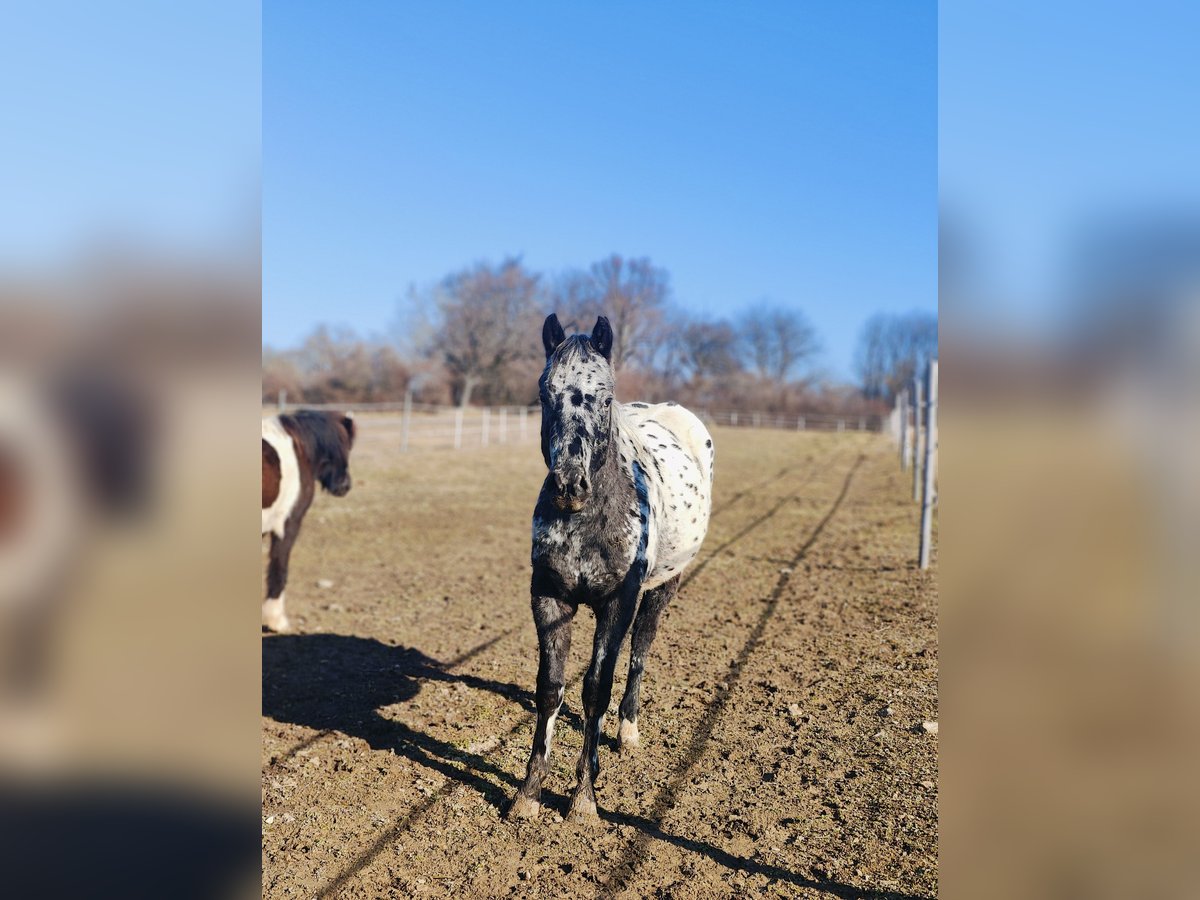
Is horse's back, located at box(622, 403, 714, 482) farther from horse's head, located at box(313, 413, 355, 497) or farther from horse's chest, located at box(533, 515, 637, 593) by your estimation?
horse's head, located at box(313, 413, 355, 497)

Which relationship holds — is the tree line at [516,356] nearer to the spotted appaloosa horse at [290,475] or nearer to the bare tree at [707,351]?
the bare tree at [707,351]

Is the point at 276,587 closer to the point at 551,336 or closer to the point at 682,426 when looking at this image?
the point at 682,426

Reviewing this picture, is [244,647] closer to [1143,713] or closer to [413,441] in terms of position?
[1143,713]

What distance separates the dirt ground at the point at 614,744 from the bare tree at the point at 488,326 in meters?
26.0

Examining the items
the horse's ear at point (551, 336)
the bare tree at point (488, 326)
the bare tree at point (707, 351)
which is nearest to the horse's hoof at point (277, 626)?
the horse's ear at point (551, 336)

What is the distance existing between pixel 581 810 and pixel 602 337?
1865 millimetres

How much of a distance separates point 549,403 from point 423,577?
4923 mm

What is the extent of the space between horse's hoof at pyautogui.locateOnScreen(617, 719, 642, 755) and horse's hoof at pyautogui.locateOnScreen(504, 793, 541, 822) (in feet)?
2.29

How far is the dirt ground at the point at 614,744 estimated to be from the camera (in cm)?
269

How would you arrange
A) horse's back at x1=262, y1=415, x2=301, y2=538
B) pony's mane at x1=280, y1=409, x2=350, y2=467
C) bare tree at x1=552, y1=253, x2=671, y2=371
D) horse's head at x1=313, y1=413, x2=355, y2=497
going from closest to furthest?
1. horse's back at x1=262, y1=415, x2=301, y2=538
2. pony's mane at x1=280, y1=409, x2=350, y2=467
3. horse's head at x1=313, y1=413, x2=355, y2=497
4. bare tree at x1=552, y1=253, x2=671, y2=371

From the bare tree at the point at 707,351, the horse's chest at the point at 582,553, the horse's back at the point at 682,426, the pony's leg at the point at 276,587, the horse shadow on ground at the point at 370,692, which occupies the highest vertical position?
the bare tree at the point at 707,351

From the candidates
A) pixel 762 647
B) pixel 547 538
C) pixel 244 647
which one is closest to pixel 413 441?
pixel 762 647

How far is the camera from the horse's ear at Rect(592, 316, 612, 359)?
2.87 m

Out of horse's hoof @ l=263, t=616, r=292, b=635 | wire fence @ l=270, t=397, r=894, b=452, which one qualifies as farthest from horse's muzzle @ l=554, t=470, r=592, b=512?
wire fence @ l=270, t=397, r=894, b=452
